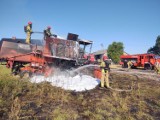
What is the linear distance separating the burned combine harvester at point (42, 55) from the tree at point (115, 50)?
39.5 m

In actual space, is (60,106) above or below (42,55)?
below

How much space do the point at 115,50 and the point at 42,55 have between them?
1661 inches

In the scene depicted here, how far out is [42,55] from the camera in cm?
1066

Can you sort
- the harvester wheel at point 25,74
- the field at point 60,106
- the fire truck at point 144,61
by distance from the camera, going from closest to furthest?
the field at point 60,106 < the harvester wheel at point 25,74 < the fire truck at point 144,61

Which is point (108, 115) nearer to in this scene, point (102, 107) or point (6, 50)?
point (102, 107)

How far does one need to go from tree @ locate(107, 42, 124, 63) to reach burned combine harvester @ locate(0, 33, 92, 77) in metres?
39.5

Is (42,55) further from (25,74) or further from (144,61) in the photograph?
(144,61)

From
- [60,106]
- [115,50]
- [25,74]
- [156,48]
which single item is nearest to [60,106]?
[60,106]

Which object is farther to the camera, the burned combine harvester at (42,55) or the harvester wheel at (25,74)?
the burned combine harvester at (42,55)

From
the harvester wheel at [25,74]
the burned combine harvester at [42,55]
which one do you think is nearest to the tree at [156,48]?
the burned combine harvester at [42,55]

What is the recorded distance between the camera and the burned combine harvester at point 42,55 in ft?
34.3

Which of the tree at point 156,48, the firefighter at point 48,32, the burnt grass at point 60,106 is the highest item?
the tree at point 156,48

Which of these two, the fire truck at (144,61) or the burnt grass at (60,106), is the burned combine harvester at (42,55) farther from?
the fire truck at (144,61)

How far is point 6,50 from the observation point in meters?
10.5
